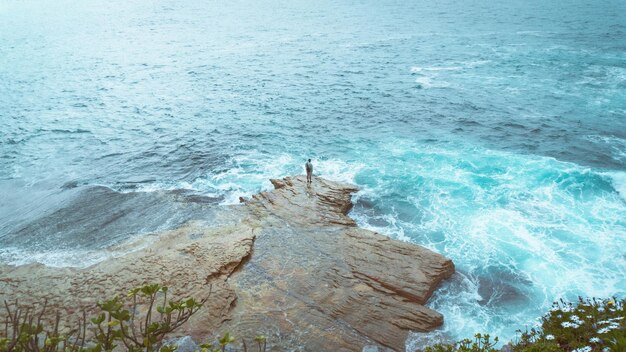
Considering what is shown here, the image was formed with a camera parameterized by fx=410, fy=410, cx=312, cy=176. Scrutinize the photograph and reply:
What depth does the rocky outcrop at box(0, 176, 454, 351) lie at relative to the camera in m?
14.9

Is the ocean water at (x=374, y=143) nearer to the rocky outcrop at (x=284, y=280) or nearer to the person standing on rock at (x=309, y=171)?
the rocky outcrop at (x=284, y=280)

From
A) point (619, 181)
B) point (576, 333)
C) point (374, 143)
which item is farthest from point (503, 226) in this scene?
point (374, 143)

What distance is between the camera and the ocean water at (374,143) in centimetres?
2002

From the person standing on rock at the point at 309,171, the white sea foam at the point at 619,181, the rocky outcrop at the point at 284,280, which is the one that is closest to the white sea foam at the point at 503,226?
the white sea foam at the point at 619,181

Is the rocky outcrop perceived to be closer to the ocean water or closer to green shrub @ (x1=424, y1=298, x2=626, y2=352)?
the ocean water

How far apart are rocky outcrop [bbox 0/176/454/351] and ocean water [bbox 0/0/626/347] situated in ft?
4.47

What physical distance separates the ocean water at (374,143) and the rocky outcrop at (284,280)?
1361 millimetres

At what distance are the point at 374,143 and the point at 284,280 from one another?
Result: 17.0m

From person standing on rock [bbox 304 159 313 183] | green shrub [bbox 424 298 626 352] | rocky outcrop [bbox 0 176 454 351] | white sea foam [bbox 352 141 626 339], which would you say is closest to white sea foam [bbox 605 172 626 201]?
white sea foam [bbox 352 141 626 339]

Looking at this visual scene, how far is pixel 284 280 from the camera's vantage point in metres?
16.8

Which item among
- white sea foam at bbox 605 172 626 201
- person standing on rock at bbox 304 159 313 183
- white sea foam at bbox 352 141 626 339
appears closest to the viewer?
white sea foam at bbox 352 141 626 339

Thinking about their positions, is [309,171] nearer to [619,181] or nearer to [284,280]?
[284,280]

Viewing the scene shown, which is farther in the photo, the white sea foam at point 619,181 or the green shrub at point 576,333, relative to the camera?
the white sea foam at point 619,181

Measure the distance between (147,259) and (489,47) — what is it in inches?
2109
